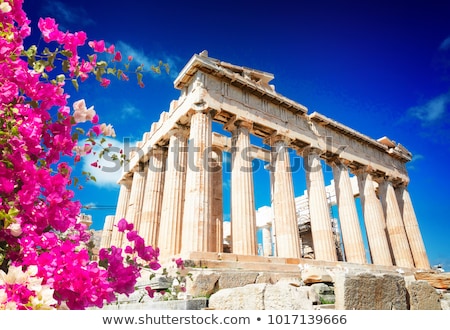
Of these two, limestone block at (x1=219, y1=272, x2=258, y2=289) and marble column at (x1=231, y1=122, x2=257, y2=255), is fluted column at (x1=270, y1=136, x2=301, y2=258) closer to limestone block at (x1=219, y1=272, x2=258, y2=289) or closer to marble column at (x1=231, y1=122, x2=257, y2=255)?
marble column at (x1=231, y1=122, x2=257, y2=255)

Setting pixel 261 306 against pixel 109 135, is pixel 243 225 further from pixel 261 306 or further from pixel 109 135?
pixel 109 135

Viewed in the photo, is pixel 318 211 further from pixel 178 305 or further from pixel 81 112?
pixel 81 112

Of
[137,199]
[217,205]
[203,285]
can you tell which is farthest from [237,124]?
[203,285]

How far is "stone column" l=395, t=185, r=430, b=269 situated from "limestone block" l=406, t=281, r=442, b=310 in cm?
2050

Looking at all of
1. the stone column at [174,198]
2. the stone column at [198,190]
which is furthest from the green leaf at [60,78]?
the stone column at [174,198]

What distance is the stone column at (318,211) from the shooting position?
677 inches

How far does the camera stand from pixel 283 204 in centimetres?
1667

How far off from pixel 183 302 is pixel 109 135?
14.4 ft

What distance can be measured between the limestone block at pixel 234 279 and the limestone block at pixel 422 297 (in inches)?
148

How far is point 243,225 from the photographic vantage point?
1427 cm

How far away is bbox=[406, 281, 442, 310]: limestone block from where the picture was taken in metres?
6.07

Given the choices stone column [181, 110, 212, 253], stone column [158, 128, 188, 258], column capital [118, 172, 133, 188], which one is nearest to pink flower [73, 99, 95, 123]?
stone column [181, 110, 212, 253]

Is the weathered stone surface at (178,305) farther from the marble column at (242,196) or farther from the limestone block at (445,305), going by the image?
the marble column at (242,196)

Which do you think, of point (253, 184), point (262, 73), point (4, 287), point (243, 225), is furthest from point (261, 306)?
point (262, 73)
